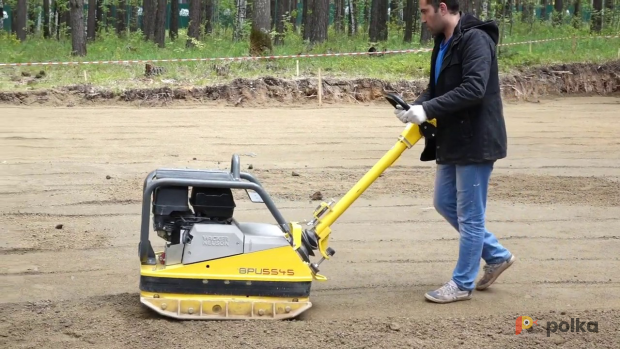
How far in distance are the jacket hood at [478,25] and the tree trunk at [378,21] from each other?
82.6ft

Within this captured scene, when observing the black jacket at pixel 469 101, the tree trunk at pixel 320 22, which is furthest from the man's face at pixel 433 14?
the tree trunk at pixel 320 22

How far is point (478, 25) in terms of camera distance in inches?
212

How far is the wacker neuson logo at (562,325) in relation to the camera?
5.19m

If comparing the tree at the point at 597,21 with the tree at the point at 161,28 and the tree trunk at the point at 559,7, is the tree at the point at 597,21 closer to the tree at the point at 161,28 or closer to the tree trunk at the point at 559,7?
the tree trunk at the point at 559,7

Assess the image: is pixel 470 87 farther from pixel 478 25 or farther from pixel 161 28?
pixel 161 28

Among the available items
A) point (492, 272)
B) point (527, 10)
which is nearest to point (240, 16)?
point (492, 272)

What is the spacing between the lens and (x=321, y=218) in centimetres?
527

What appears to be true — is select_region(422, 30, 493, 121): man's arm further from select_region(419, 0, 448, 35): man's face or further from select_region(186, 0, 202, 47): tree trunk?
select_region(186, 0, 202, 47): tree trunk

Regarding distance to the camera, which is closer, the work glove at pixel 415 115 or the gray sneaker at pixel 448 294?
the work glove at pixel 415 115

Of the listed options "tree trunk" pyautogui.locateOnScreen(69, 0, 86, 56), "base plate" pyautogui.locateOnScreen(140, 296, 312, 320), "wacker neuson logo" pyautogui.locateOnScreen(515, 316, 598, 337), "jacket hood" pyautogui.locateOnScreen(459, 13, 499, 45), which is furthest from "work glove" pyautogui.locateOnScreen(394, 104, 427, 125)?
"tree trunk" pyautogui.locateOnScreen(69, 0, 86, 56)

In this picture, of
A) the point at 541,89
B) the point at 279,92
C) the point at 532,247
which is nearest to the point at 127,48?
the point at 279,92

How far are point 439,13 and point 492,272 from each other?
6.52 feet

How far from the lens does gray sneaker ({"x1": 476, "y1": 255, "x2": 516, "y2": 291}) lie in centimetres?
593

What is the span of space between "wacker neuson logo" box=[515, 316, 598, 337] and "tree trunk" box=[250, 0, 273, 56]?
17024 millimetres
